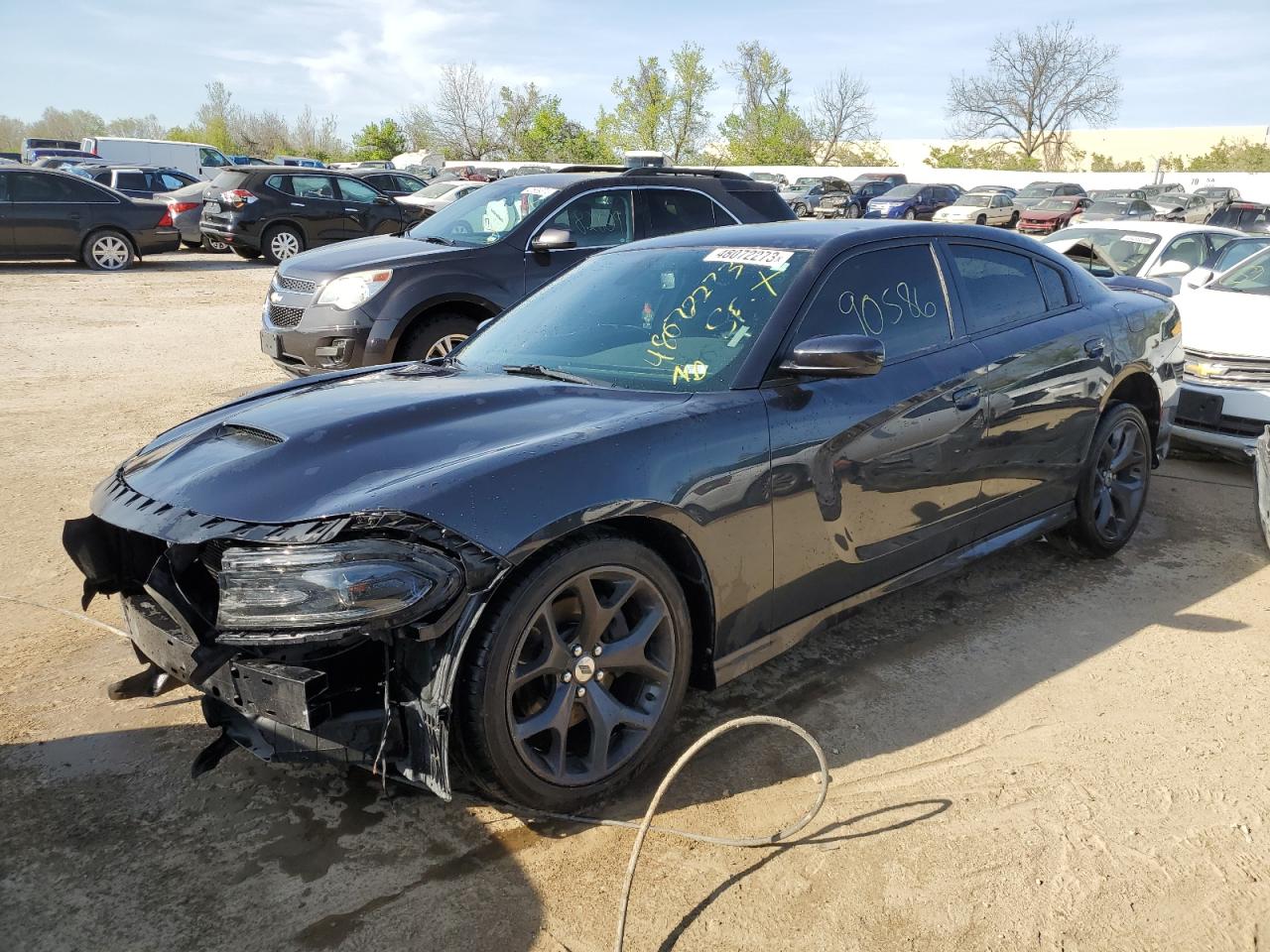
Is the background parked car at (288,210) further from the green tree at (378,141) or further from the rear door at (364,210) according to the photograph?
the green tree at (378,141)

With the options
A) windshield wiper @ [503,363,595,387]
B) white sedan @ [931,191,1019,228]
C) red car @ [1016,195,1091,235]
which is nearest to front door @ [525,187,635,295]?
windshield wiper @ [503,363,595,387]

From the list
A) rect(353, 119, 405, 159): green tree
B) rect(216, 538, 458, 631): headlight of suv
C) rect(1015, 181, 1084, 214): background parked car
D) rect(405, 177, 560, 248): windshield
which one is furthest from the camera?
rect(353, 119, 405, 159): green tree

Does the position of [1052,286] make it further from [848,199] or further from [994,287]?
[848,199]

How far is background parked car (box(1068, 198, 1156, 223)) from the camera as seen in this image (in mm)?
22922

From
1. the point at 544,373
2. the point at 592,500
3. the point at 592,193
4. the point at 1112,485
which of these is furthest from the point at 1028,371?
the point at 592,193

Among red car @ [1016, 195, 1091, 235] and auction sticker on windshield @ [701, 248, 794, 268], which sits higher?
red car @ [1016, 195, 1091, 235]

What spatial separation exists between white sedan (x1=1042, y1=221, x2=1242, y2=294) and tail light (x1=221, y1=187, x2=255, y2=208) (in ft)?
45.5

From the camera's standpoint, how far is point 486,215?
317 inches

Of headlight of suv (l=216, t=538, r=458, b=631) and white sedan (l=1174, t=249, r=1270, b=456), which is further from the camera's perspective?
white sedan (l=1174, t=249, r=1270, b=456)

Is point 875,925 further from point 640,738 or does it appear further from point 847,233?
point 847,233

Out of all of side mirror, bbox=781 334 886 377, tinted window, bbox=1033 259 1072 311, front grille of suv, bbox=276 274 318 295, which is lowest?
side mirror, bbox=781 334 886 377

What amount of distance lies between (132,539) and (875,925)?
230cm

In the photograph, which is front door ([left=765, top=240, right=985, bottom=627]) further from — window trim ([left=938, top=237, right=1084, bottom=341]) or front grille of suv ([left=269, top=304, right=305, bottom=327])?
front grille of suv ([left=269, top=304, right=305, bottom=327])

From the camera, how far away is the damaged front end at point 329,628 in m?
2.42
